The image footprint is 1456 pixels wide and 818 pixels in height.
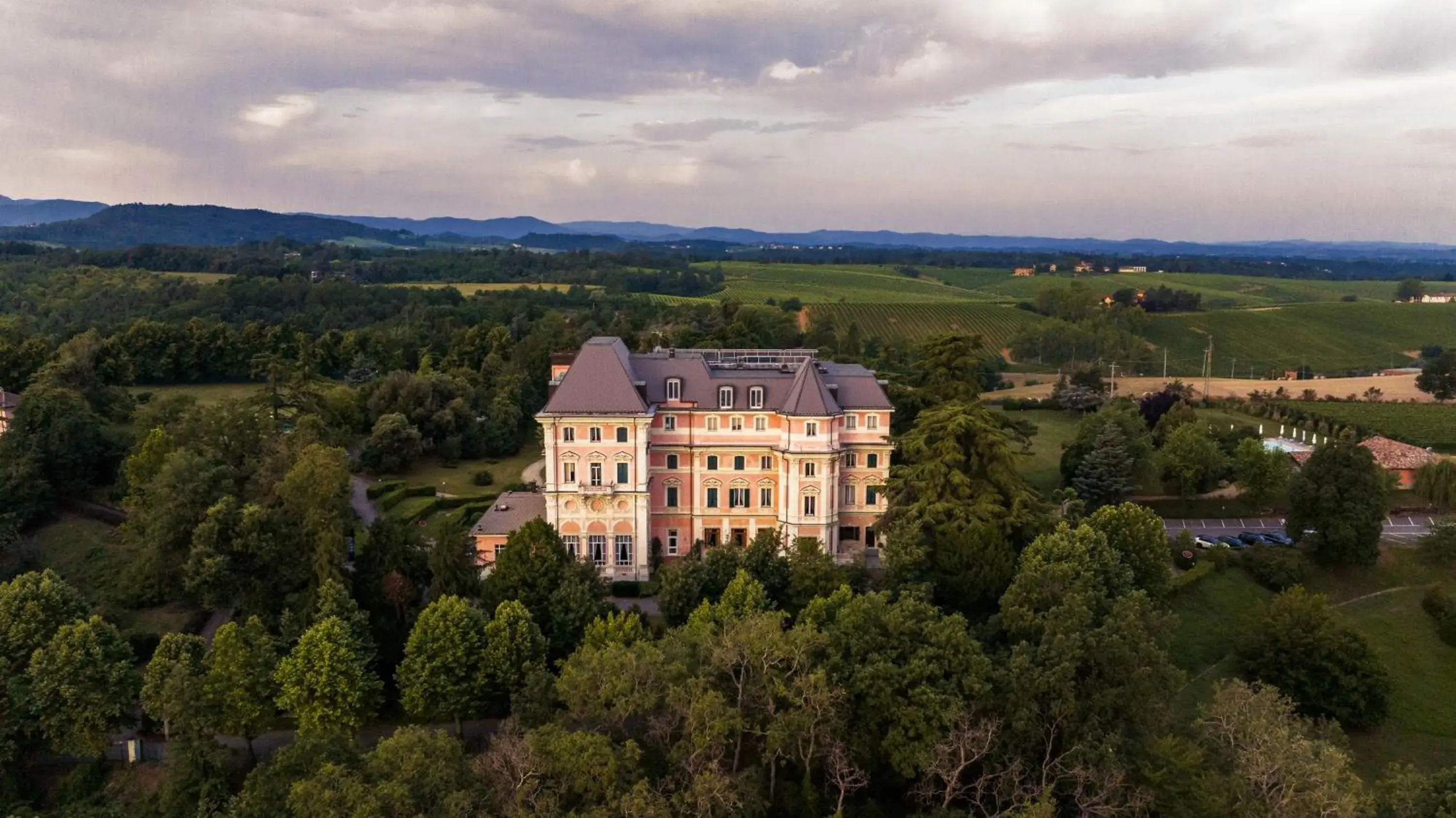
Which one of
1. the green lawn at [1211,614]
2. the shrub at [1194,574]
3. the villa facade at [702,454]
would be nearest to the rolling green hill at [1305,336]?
the shrub at [1194,574]

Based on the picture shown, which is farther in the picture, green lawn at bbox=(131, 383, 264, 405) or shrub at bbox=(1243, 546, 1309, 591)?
green lawn at bbox=(131, 383, 264, 405)

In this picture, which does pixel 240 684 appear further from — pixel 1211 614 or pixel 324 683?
pixel 1211 614

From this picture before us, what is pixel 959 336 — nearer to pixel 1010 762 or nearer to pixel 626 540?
pixel 626 540


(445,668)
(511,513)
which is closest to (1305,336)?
(511,513)

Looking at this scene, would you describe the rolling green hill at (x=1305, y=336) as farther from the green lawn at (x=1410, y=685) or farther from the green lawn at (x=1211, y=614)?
the green lawn at (x=1211, y=614)

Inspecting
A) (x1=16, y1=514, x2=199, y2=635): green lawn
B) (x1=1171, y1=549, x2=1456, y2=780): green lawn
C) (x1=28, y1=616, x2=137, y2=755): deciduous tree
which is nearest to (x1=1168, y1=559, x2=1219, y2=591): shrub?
(x1=1171, y1=549, x2=1456, y2=780): green lawn

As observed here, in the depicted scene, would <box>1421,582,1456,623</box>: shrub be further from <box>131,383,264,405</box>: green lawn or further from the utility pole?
<box>131,383,264,405</box>: green lawn
